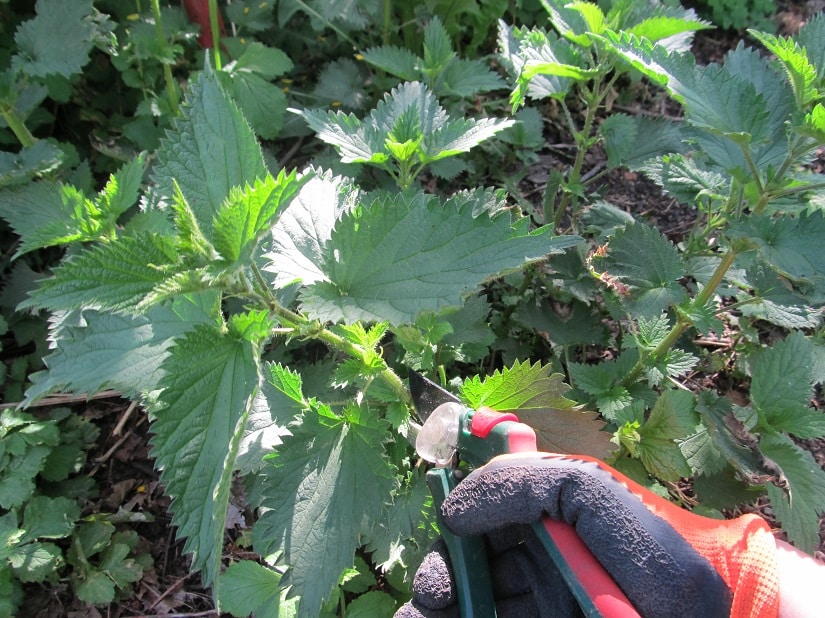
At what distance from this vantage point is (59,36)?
2453 millimetres

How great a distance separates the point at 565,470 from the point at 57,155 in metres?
2.21

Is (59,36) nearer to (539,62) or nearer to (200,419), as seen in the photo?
(539,62)

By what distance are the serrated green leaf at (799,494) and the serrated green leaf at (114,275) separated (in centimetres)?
169

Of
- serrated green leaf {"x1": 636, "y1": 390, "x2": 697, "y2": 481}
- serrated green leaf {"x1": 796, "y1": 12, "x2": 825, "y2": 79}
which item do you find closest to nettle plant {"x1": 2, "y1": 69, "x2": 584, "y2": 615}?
serrated green leaf {"x1": 636, "y1": 390, "x2": 697, "y2": 481}

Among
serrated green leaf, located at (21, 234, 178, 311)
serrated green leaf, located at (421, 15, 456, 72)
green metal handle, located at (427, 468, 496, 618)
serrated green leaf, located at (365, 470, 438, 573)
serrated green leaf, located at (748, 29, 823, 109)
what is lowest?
serrated green leaf, located at (365, 470, 438, 573)

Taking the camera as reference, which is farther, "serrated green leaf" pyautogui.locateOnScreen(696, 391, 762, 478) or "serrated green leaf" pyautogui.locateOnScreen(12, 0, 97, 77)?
"serrated green leaf" pyautogui.locateOnScreen(12, 0, 97, 77)

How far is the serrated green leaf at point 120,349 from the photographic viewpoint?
1460mm

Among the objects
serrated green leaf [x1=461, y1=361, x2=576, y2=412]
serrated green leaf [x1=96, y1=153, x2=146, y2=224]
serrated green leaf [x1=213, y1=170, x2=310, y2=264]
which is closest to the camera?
serrated green leaf [x1=213, y1=170, x2=310, y2=264]

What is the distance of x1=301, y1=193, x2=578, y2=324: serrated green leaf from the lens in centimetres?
134

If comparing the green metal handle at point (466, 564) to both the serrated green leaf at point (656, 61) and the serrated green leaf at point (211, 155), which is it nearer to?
the serrated green leaf at point (211, 155)

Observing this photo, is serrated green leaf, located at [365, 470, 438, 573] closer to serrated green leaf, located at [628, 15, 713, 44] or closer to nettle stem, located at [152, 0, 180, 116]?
serrated green leaf, located at [628, 15, 713, 44]

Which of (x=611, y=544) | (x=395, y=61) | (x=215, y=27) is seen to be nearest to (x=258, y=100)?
(x=215, y=27)

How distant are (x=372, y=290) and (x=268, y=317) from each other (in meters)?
0.24

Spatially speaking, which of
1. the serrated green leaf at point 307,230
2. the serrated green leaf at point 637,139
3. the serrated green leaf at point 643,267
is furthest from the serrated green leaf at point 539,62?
the serrated green leaf at point 307,230
